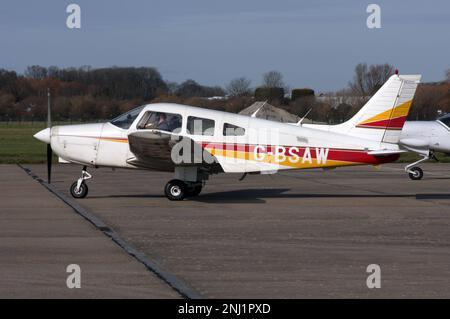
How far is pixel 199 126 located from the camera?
53.3 ft

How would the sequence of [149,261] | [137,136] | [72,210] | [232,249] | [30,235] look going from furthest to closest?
[137,136]
[72,210]
[30,235]
[232,249]
[149,261]

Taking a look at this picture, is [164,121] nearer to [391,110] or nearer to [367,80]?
[391,110]

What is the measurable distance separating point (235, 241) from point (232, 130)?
5284mm

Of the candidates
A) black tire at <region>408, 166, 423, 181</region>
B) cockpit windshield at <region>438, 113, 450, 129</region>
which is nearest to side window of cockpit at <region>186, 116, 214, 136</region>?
black tire at <region>408, 166, 423, 181</region>

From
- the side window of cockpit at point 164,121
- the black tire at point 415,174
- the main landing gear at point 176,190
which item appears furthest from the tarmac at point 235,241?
the black tire at point 415,174

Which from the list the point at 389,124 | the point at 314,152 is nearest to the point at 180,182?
the point at 314,152

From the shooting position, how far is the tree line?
31828mm

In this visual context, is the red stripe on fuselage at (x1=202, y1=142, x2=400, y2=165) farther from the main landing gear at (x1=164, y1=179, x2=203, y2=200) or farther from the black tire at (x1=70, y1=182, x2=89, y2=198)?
the black tire at (x1=70, y1=182, x2=89, y2=198)

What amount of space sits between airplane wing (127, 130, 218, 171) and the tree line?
11.9 metres
